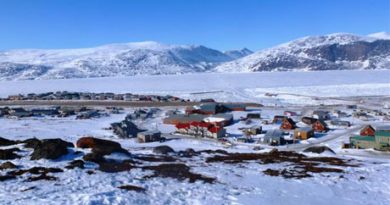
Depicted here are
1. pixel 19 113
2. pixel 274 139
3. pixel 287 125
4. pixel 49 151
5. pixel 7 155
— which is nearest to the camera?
pixel 7 155

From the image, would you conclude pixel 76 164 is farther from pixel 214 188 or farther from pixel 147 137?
pixel 147 137

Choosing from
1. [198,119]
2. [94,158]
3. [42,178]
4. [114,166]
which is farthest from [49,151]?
[198,119]

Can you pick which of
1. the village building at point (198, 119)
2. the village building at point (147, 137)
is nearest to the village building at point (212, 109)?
the village building at point (198, 119)

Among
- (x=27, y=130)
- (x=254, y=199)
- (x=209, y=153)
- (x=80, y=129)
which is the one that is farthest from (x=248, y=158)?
(x=27, y=130)

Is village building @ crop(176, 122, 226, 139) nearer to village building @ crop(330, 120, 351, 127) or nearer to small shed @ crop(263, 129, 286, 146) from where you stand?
small shed @ crop(263, 129, 286, 146)

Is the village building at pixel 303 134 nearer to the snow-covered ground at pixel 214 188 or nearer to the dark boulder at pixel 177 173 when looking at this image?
the snow-covered ground at pixel 214 188

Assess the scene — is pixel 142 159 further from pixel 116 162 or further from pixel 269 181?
pixel 269 181

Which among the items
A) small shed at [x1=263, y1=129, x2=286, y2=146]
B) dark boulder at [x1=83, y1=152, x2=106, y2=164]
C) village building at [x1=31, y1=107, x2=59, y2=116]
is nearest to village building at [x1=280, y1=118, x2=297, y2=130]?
small shed at [x1=263, y1=129, x2=286, y2=146]

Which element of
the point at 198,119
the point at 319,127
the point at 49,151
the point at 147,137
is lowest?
the point at 319,127
